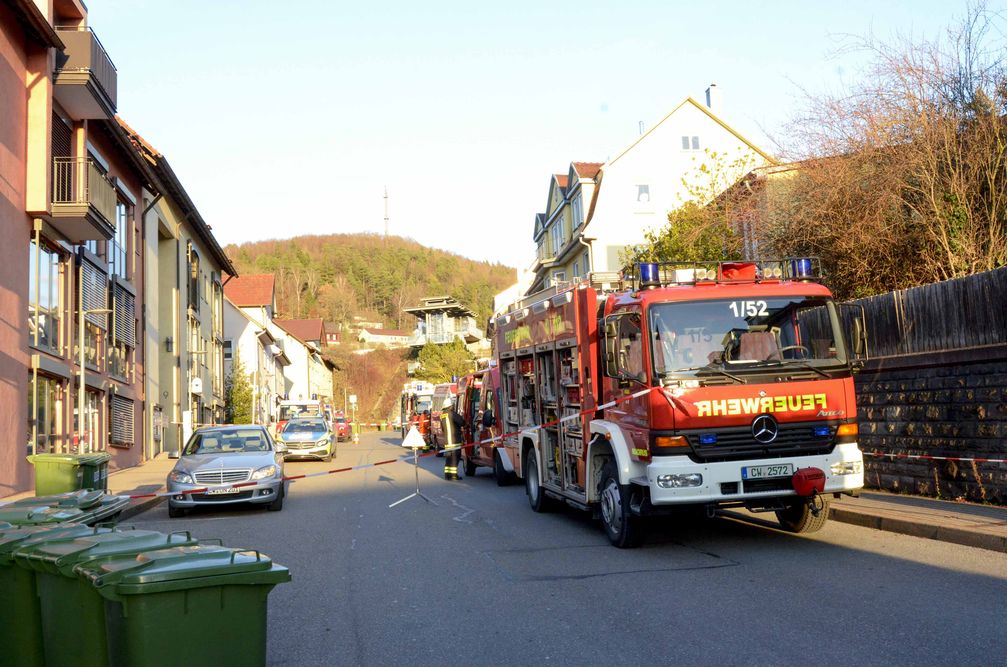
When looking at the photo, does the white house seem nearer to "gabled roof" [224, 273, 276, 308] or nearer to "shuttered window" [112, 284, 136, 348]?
"shuttered window" [112, 284, 136, 348]

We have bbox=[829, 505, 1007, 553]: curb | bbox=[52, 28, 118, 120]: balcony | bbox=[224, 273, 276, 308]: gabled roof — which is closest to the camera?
bbox=[829, 505, 1007, 553]: curb

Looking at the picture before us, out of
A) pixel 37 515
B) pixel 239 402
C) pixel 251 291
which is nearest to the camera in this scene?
pixel 37 515

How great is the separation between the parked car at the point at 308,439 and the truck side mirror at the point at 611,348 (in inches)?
860

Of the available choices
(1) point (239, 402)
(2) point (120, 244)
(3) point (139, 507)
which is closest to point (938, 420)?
(3) point (139, 507)

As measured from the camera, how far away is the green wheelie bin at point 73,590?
14.7 ft

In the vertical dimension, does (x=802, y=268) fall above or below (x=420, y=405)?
above

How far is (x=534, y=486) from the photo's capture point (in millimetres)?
14047

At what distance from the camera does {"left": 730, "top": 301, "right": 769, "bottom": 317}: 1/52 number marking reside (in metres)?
9.82

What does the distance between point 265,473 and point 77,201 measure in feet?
30.8

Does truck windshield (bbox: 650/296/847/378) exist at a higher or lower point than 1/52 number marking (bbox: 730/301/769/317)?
lower

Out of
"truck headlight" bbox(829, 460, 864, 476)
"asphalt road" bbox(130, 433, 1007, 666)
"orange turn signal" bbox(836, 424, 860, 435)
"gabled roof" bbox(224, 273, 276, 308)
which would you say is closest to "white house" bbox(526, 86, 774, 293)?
"gabled roof" bbox(224, 273, 276, 308)

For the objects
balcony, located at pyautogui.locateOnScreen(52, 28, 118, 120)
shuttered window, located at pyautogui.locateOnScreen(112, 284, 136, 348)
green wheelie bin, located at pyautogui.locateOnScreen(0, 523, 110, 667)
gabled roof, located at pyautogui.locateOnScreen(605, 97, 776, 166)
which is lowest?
green wheelie bin, located at pyautogui.locateOnScreen(0, 523, 110, 667)

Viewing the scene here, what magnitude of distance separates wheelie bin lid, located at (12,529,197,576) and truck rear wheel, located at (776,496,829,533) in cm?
717

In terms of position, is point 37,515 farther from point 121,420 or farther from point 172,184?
point 172,184
